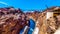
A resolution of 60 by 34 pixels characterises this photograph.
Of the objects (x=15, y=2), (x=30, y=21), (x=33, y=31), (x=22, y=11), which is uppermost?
(x=15, y=2)

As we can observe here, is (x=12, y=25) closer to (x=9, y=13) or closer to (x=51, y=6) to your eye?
(x=9, y=13)

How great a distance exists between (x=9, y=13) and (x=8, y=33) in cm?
46

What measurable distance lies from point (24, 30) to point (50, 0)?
84 cm

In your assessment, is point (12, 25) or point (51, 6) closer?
point (12, 25)

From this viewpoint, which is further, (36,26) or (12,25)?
(36,26)

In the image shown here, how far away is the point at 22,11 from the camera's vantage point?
3.11 meters

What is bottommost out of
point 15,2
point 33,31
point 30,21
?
point 33,31

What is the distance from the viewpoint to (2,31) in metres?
2.80

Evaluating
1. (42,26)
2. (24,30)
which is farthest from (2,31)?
(42,26)

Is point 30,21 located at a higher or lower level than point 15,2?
lower

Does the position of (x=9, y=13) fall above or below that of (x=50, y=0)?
below

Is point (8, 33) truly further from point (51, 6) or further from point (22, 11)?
point (51, 6)

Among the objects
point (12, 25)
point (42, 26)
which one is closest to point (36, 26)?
point (42, 26)

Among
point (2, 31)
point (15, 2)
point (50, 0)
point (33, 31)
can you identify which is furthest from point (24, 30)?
point (50, 0)
